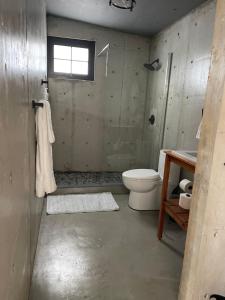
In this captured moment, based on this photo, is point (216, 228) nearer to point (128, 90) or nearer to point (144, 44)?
point (128, 90)

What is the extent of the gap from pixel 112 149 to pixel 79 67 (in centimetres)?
136

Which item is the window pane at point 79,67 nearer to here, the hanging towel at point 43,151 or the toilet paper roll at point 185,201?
the hanging towel at point 43,151

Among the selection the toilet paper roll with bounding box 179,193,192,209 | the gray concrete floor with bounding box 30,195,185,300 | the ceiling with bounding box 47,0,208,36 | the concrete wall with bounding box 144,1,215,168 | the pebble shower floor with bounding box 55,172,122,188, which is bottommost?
the gray concrete floor with bounding box 30,195,185,300

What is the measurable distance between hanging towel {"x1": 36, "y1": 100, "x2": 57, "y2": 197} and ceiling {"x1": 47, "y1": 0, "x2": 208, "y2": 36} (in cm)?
160

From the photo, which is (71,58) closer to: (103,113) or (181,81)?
(103,113)

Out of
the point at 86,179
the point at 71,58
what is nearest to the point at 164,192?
the point at 86,179

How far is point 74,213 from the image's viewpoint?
254 cm

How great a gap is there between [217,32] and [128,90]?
259cm

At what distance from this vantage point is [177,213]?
200cm

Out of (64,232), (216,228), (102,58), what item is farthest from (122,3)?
(64,232)

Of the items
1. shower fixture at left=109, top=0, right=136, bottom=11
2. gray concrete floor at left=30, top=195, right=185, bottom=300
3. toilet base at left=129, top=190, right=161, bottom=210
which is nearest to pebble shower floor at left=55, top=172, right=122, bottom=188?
toilet base at left=129, top=190, right=161, bottom=210

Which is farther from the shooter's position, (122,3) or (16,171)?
(122,3)

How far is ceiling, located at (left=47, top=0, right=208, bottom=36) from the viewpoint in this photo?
235 cm

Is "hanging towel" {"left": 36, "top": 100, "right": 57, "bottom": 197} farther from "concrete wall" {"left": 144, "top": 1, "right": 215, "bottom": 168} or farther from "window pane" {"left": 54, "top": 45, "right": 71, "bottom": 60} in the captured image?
"window pane" {"left": 54, "top": 45, "right": 71, "bottom": 60}
